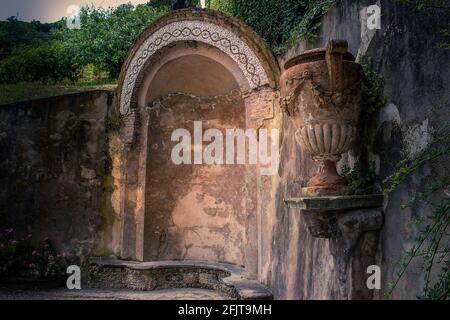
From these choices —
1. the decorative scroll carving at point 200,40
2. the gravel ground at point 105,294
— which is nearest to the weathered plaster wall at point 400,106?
the decorative scroll carving at point 200,40

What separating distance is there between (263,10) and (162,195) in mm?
3914

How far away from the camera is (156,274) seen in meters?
7.46

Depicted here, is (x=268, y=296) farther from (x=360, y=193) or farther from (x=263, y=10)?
(x=263, y=10)

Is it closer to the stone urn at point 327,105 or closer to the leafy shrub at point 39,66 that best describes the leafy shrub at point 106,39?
the leafy shrub at point 39,66

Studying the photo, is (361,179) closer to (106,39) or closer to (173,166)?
(173,166)

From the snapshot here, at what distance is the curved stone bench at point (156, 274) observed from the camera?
23.9 ft

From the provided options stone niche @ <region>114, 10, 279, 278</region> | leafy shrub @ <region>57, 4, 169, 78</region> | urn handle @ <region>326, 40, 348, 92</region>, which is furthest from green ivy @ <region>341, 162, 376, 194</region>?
leafy shrub @ <region>57, 4, 169, 78</region>

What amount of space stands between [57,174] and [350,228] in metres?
Answer: 6.51

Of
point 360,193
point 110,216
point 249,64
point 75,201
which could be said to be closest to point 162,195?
point 110,216

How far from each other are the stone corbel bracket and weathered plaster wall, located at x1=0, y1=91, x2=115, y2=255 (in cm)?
Answer: 581

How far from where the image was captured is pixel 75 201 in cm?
804

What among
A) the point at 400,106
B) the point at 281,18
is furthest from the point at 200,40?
the point at 400,106

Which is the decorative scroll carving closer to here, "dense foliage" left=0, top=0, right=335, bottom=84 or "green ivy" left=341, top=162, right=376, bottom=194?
"dense foliage" left=0, top=0, right=335, bottom=84

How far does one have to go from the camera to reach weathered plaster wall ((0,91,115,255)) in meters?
7.85
